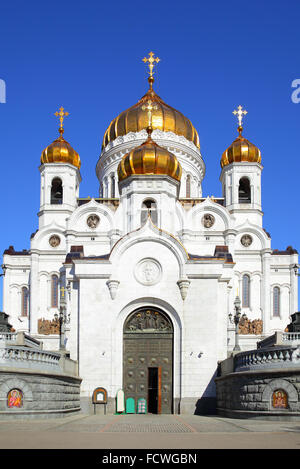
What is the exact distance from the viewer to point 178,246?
32.2m

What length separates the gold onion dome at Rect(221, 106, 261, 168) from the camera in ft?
174

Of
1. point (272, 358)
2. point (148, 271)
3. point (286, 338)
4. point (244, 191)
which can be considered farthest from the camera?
point (244, 191)

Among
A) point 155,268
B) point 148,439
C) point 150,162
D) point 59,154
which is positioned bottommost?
point 148,439

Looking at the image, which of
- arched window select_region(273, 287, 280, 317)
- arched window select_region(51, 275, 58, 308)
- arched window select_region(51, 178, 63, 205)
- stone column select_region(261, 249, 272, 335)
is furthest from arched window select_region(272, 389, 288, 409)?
arched window select_region(51, 178, 63, 205)

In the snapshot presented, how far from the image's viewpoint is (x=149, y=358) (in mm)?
31531

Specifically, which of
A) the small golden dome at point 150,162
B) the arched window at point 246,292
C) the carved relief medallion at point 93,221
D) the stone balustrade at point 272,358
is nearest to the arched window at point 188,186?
the arched window at point 246,292

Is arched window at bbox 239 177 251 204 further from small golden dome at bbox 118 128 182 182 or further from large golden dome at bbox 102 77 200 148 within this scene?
small golden dome at bbox 118 128 182 182

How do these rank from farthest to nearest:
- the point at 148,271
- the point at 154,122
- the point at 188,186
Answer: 1. the point at 188,186
2. the point at 154,122
3. the point at 148,271

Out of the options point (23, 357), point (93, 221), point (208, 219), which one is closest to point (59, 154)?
point (93, 221)

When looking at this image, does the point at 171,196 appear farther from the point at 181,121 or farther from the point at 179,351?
the point at 181,121

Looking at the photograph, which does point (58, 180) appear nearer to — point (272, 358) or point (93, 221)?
point (93, 221)

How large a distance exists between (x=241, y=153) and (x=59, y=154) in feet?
45.8

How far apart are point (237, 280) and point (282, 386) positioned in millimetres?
27166

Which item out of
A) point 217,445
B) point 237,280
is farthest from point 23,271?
point 217,445
